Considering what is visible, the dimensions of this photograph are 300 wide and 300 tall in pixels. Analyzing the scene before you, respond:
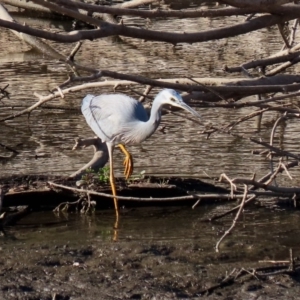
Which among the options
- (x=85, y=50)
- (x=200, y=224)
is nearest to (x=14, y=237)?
(x=200, y=224)

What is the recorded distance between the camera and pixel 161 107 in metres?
6.37

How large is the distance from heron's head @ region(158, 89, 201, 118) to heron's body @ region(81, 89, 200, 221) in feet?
Result: 2.06

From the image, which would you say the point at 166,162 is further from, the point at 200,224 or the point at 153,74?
the point at 153,74

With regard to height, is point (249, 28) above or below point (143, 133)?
above

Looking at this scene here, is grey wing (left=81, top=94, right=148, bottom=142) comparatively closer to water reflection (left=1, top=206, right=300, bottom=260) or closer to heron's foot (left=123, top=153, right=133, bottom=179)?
heron's foot (left=123, top=153, right=133, bottom=179)

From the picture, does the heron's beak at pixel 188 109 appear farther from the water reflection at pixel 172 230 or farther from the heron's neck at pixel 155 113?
the water reflection at pixel 172 230

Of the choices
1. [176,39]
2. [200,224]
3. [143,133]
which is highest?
[176,39]

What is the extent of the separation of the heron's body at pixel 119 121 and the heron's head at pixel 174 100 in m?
0.63

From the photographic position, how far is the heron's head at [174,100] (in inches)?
224

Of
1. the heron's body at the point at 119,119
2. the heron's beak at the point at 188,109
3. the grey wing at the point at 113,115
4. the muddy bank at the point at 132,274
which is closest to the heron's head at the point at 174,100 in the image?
the heron's beak at the point at 188,109

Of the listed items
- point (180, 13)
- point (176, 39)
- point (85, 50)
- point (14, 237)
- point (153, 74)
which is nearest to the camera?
point (180, 13)

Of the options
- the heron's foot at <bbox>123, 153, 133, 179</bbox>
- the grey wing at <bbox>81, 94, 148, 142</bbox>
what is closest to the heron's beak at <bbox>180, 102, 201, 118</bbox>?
the grey wing at <bbox>81, 94, 148, 142</bbox>

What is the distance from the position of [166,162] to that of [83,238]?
198cm

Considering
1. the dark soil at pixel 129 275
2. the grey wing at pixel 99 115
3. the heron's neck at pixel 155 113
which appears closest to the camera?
the dark soil at pixel 129 275
